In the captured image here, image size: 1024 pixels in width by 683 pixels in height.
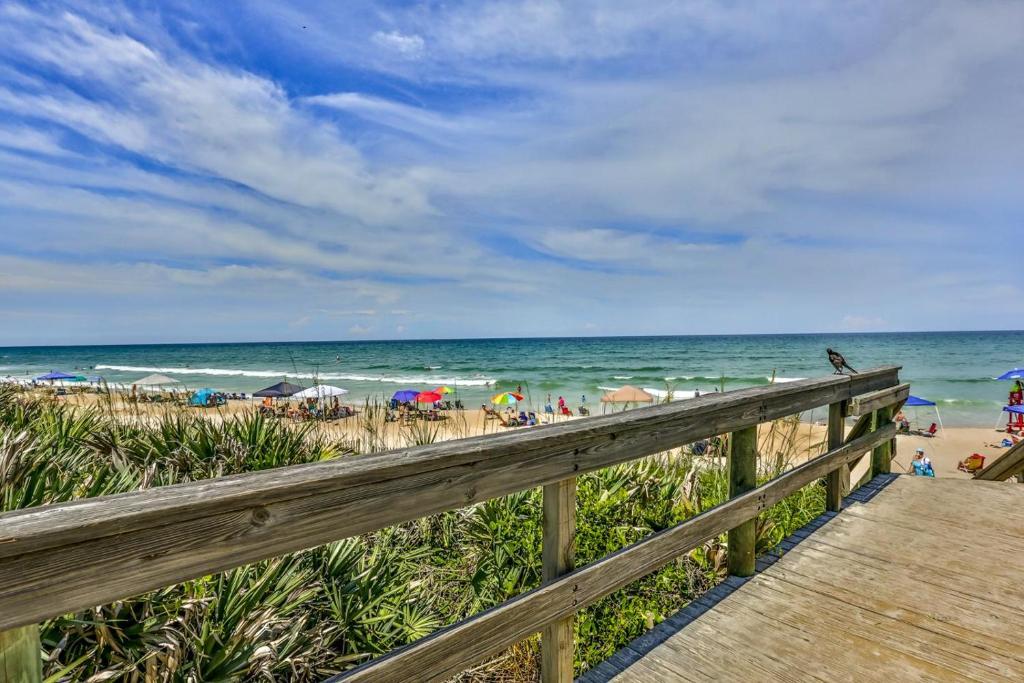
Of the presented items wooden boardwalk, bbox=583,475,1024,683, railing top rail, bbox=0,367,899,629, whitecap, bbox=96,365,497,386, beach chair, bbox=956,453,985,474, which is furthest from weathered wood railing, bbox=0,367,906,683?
whitecap, bbox=96,365,497,386

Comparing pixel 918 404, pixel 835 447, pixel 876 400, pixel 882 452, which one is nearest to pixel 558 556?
pixel 835 447

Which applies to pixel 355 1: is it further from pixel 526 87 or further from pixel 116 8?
pixel 526 87

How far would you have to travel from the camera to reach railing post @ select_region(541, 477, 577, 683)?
1809 millimetres

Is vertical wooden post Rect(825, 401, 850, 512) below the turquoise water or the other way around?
the other way around

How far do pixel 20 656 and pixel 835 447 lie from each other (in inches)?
175

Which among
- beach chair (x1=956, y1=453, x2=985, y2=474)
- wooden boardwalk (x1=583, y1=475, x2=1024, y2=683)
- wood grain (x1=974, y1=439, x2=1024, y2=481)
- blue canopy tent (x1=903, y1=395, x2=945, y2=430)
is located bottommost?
beach chair (x1=956, y1=453, x2=985, y2=474)

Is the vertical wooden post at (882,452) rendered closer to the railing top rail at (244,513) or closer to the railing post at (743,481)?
the railing post at (743,481)

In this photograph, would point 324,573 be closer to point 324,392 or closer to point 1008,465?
point 1008,465

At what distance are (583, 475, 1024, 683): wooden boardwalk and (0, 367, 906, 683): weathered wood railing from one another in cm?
37

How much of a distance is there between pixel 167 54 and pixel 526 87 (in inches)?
315

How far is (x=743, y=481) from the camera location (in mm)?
2873

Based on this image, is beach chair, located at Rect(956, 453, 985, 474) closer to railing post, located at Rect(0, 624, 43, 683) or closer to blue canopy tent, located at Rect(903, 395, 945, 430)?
blue canopy tent, located at Rect(903, 395, 945, 430)

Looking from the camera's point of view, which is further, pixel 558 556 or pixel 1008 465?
pixel 1008 465

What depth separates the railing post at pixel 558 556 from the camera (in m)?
1.81
